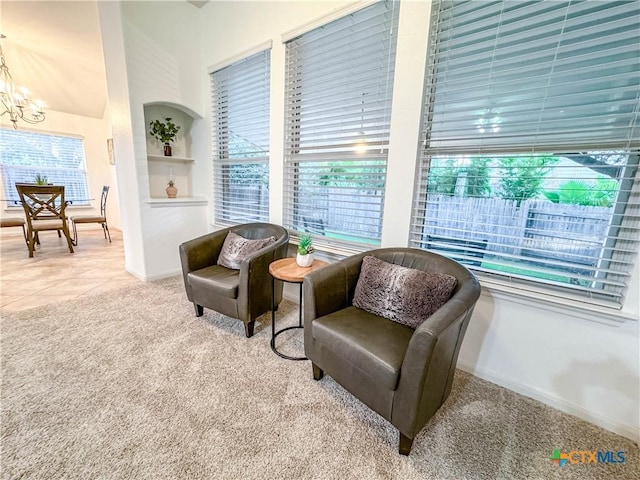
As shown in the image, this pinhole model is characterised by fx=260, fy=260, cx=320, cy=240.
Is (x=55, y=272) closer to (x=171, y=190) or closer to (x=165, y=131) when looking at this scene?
(x=171, y=190)

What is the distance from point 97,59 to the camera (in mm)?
4258

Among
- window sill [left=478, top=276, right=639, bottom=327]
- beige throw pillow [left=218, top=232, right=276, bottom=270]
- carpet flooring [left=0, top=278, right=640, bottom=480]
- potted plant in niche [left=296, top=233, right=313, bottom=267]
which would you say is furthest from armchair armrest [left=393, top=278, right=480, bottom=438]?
beige throw pillow [left=218, top=232, right=276, bottom=270]

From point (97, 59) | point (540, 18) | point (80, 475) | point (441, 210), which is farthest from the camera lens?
point (97, 59)

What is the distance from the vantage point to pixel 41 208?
397 cm

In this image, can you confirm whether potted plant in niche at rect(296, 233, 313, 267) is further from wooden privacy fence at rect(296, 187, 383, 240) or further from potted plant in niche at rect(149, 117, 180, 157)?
potted plant in niche at rect(149, 117, 180, 157)

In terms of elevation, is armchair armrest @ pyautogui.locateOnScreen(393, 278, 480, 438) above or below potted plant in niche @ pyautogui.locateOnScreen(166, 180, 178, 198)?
below

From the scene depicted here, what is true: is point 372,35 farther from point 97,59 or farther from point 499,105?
point 97,59

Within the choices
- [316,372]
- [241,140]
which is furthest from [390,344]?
[241,140]

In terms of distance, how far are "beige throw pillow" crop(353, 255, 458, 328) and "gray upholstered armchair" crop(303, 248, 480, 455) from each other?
0.04 m

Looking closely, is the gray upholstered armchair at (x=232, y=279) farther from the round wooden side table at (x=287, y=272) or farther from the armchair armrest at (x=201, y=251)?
the round wooden side table at (x=287, y=272)

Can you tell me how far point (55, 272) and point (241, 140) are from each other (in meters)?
2.88

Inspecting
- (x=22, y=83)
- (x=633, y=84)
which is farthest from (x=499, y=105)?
(x=22, y=83)

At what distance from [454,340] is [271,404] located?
1.01 meters

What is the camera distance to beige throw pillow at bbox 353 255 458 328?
4.49 feet
